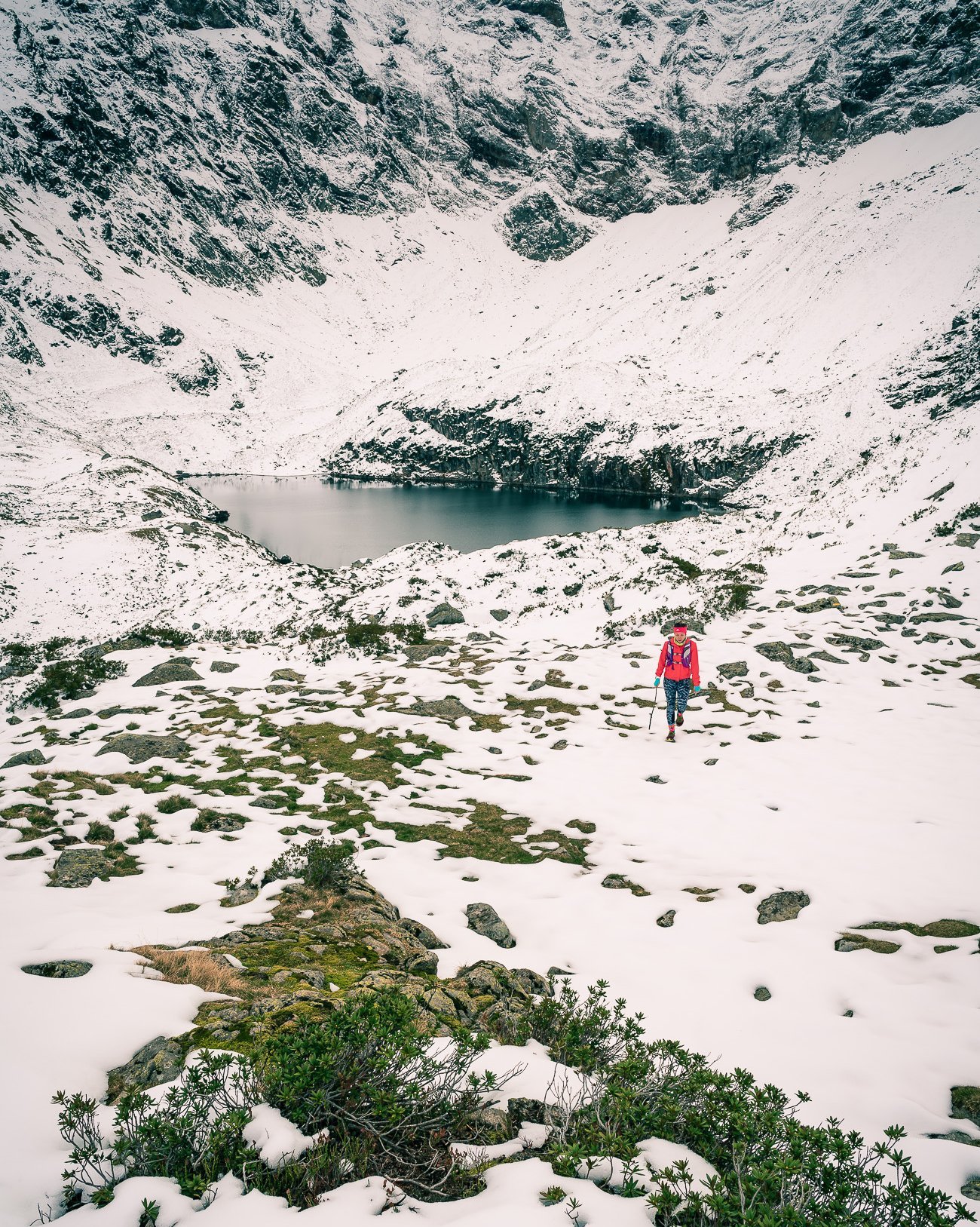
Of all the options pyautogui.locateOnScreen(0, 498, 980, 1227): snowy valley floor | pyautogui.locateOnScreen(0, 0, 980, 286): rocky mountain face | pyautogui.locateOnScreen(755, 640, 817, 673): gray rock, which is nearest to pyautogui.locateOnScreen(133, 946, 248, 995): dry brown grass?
pyautogui.locateOnScreen(0, 498, 980, 1227): snowy valley floor

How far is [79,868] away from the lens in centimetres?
592

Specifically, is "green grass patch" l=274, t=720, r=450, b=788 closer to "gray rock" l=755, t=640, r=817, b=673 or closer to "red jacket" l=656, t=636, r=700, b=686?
"red jacket" l=656, t=636, r=700, b=686

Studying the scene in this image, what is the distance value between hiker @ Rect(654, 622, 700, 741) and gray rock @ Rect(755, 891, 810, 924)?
418cm

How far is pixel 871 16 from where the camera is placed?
12494 cm

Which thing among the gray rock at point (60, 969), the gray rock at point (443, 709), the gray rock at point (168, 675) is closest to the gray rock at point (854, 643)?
the gray rock at point (443, 709)

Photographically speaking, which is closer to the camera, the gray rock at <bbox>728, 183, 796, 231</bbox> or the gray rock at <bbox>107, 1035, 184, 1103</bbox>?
the gray rock at <bbox>107, 1035, 184, 1103</bbox>

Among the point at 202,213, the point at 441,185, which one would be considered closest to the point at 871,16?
the point at 441,185

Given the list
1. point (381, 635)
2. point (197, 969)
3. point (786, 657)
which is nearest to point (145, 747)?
point (197, 969)

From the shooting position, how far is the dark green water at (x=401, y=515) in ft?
141

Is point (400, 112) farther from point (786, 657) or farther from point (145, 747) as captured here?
point (145, 747)

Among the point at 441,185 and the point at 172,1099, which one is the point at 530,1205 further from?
the point at 441,185

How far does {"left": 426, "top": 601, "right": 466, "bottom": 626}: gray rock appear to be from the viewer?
61.9ft

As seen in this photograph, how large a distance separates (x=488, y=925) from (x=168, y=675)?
35.6ft

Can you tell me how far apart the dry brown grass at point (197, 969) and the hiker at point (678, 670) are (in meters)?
7.80
